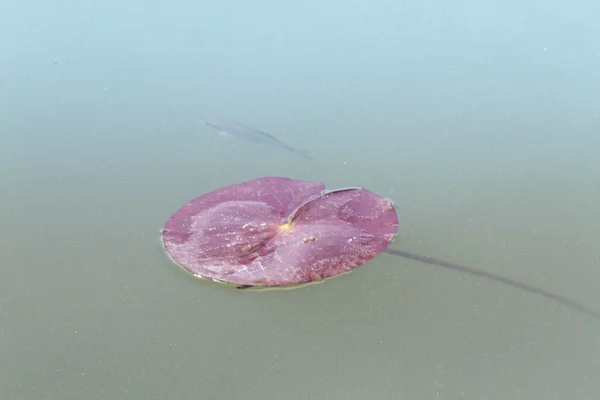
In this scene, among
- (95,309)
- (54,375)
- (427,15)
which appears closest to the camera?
(54,375)

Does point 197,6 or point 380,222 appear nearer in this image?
point 380,222

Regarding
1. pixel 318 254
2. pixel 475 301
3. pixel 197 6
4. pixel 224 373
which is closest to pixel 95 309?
pixel 224 373

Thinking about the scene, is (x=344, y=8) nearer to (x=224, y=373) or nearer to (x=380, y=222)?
(x=380, y=222)

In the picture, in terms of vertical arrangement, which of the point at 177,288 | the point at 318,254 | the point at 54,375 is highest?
the point at 318,254
